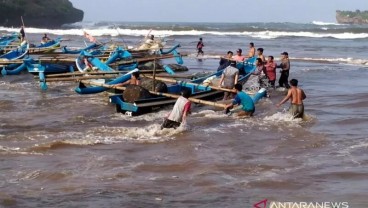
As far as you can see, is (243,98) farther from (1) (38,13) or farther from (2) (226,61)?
(1) (38,13)

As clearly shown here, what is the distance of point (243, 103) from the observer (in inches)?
518

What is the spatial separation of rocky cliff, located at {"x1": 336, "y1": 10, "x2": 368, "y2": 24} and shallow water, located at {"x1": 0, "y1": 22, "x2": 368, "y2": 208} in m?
114

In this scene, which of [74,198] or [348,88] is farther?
[348,88]

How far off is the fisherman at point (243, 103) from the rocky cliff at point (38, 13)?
70045 mm

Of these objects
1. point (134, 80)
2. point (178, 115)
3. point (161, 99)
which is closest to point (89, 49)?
point (134, 80)

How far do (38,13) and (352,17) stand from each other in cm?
7464

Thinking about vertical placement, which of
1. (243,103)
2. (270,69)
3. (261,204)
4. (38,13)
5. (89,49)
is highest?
(270,69)

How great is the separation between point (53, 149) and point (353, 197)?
5.58 metres

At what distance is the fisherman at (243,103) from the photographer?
1307cm

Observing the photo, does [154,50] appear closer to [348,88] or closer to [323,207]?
[348,88]

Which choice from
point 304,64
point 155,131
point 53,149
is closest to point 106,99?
point 155,131

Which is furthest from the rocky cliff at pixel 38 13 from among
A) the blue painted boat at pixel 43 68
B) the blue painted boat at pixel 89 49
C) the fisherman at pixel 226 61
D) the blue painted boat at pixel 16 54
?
the fisherman at pixel 226 61

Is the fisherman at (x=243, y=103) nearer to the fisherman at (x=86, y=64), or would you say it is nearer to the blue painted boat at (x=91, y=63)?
the blue painted boat at (x=91, y=63)

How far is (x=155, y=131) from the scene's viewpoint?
11.6 m
